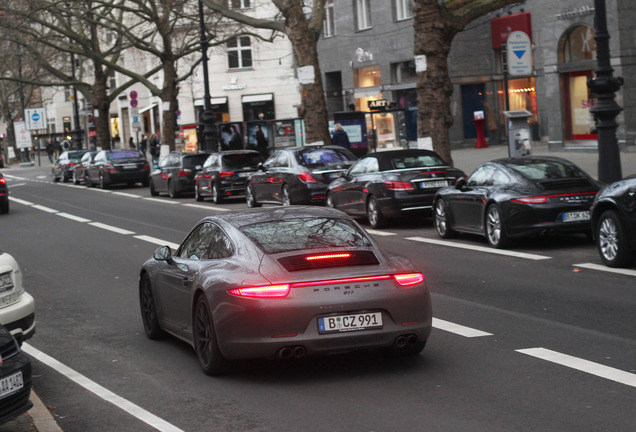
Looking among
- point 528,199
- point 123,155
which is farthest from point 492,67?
point 528,199

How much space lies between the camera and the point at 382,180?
20250 mm

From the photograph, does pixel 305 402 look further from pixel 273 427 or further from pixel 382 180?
pixel 382 180

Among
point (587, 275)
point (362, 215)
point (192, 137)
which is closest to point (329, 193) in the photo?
point (362, 215)

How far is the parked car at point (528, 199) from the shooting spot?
15477 millimetres

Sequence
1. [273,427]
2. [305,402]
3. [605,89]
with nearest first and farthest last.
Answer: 1. [273,427]
2. [305,402]
3. [605,89]

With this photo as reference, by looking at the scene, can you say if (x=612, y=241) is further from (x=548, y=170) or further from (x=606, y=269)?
(x=548, y=170)

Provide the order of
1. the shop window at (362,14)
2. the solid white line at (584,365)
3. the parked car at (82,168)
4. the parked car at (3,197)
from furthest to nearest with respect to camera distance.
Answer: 1. the shop window at (362,14)
2. the parked car at (82,168)
3. the parked car at (3,197)
4. the solid white line at (584,365)

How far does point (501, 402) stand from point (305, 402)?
1.31 metres

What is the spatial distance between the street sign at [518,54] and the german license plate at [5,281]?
50.1 feet

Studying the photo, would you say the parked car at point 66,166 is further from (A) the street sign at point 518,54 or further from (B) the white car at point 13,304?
(B) the white car at point 13,304

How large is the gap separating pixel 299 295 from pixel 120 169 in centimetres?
3455

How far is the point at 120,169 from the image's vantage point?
4134cm

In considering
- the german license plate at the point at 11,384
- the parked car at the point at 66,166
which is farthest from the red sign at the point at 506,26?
the german license plate at the point at 11,384

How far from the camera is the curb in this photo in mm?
6719
